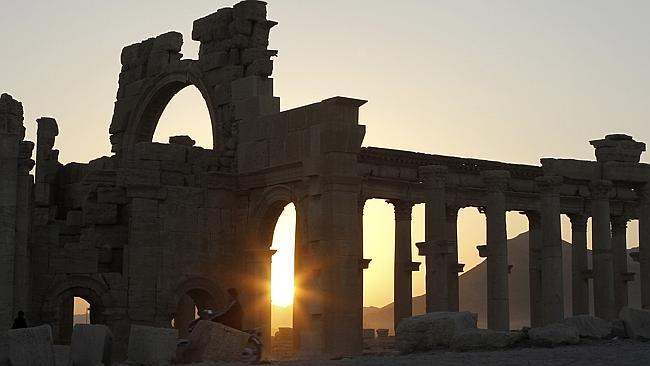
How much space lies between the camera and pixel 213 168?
107 feet

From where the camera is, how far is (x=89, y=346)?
68.9ft

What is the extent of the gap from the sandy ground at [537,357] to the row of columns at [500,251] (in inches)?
481

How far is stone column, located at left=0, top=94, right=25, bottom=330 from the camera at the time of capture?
81.8 feet

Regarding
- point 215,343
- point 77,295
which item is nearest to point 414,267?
point 77,295

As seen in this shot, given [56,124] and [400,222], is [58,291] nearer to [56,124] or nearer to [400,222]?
[56,124]

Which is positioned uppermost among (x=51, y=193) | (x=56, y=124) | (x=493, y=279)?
(x=56, y=124)

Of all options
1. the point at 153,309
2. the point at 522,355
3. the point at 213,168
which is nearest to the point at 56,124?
the point at 213,168

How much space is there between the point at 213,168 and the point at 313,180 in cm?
372

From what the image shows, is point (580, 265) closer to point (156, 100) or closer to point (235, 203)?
point (235, 203)

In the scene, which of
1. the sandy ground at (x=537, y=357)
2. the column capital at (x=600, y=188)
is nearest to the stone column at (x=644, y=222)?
the column capital at (x=600, y=188)

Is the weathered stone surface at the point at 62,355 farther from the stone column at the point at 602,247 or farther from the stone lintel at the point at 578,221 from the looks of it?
the stone lintel at the point at 578,221

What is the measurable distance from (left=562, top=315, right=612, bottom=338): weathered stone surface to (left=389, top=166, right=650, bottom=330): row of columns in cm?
1007

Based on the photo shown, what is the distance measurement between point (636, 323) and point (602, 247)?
12.3 metres

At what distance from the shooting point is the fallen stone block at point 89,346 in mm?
20934
